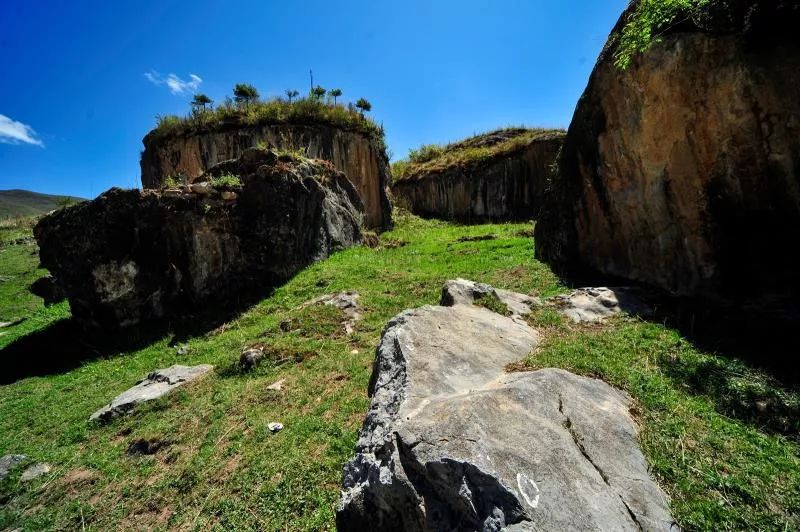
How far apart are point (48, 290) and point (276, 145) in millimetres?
10819

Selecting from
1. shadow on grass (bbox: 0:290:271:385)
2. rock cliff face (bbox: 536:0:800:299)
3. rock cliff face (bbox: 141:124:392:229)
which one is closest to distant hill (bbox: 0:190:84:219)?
rock cliff face (bbox: 141:124:392:229)

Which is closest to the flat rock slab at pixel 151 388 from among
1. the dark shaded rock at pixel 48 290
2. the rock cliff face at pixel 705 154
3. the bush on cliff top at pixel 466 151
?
the rock cliff face at pixel 705 154

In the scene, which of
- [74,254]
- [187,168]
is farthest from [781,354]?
[187,168]

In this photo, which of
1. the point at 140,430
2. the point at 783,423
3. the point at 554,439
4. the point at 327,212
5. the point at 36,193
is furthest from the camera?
the point at 36,193

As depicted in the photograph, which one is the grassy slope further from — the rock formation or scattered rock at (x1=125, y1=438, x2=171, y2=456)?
the rock formation

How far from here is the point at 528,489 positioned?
271 cm

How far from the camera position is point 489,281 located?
9.92 meters

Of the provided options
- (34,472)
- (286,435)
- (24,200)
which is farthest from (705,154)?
(24,200)

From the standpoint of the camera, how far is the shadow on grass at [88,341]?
955 centimetres

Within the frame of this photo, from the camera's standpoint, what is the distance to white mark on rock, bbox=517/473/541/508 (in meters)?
2.63

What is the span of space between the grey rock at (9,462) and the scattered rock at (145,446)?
135cm

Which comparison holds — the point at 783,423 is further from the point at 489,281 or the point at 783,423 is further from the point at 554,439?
the point at 489,281

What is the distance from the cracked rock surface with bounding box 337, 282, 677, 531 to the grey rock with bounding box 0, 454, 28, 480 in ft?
16.2

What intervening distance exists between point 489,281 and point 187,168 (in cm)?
1741
